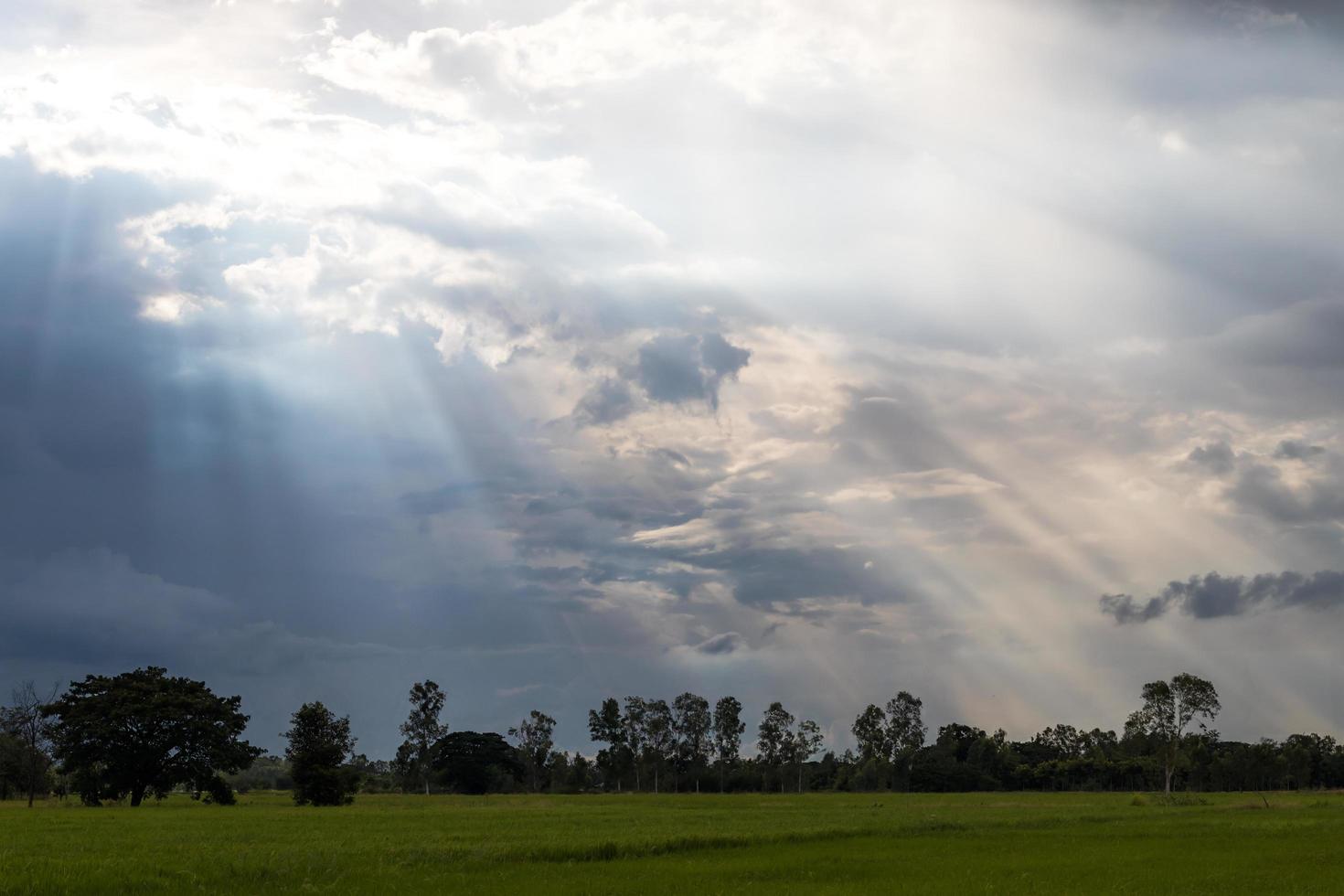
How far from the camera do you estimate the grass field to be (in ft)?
101

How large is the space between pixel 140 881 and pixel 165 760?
68.9 m

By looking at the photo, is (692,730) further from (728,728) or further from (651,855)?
(651,855)

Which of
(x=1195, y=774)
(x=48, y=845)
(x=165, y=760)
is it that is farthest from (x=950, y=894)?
(x=1195, y=774)

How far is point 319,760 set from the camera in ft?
328

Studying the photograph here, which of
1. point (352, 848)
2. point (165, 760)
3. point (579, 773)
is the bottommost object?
point (579, 773)

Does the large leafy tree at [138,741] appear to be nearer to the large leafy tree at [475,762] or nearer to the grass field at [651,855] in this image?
the grass field at [651,855]

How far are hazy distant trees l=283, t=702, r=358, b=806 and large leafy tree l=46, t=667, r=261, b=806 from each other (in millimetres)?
6977

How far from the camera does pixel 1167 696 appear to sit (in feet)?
530

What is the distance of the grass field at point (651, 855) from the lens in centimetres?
3080

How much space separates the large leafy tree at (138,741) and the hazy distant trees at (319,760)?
6.98m

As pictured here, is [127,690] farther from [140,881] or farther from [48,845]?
[140,881]

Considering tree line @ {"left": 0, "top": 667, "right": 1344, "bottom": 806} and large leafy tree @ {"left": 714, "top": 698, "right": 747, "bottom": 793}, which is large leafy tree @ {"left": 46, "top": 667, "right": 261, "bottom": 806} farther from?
large leafy tree @ {"left": 714, "top": 698, "right": 747, "bottom": 793}

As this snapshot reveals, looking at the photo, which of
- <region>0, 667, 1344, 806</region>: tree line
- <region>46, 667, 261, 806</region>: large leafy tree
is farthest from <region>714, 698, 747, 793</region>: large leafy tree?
<region>46, 667, 261, 806</region>: large leafy tree

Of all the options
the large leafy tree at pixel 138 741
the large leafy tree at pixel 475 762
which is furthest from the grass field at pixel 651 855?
the large leafy tree at pixel 475 762
